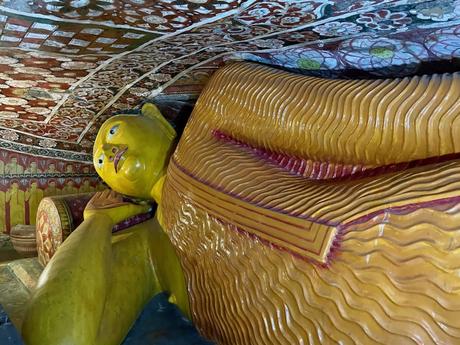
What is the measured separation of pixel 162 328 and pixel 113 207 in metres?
0.60

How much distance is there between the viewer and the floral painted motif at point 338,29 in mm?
1503

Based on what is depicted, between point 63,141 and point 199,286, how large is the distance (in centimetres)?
208

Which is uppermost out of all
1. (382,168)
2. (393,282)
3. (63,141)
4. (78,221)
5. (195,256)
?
(382,168)

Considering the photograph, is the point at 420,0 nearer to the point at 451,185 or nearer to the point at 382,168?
the point at 382,168

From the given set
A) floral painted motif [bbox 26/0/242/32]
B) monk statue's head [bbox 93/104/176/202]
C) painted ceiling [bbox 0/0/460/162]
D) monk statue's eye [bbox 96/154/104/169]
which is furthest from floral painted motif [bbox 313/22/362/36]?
monk statue's eye [bbox 96/154/104/169]

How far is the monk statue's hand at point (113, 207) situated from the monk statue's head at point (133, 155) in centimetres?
6

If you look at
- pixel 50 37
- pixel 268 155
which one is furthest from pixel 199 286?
pixel 50 37

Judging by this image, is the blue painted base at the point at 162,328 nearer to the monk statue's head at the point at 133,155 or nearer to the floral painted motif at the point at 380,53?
the monk statue's head at the point at 133,155

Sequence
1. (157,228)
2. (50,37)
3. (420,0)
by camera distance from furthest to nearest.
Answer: (157,228)
(50,37)
(420,0)

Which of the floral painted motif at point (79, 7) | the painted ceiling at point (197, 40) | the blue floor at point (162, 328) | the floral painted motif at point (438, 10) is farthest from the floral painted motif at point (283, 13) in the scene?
the blue floor at point (162, 328)

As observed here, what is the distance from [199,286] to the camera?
165cm

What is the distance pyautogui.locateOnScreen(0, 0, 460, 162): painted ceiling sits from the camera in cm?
145

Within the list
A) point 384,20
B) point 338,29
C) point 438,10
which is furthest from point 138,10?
point 438,10

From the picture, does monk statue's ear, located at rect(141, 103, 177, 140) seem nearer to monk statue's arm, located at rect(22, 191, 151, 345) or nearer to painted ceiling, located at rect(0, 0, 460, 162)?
painted ceiling, located at rect(0, 0, 460, 162)
